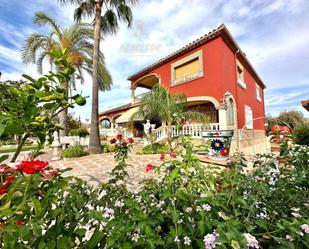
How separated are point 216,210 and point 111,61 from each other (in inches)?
850

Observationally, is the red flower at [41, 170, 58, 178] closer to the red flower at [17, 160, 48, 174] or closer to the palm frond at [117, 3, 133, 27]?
the red flower at [17, 160, 48, 174]

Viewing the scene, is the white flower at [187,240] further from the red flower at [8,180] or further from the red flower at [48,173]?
the red flower at [8,180]

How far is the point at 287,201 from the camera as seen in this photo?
1834 millimetres

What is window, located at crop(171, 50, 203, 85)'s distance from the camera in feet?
49.6

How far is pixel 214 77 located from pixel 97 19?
1012cm

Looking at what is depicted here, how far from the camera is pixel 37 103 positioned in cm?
133

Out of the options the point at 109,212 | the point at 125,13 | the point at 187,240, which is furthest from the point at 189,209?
the point at 125,13

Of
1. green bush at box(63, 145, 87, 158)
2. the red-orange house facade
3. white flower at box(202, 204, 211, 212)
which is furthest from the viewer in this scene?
the red-orange house facade

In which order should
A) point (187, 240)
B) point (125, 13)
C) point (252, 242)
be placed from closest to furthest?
point (252, 242)
point (187, 240)
point (125, 13)

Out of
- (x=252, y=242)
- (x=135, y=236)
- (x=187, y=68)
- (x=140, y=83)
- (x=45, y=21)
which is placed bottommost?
(x=135, y=236)

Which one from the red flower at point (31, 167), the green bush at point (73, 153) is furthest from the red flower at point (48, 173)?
the green bush at point (73, 153)

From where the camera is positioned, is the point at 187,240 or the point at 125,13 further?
the point at 125,13

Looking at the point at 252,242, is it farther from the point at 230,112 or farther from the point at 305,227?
the point at 230,112

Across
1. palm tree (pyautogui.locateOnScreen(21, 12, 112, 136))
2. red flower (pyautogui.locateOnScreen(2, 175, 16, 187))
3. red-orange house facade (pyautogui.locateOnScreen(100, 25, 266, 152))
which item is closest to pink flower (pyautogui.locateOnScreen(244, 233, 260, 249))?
red flower (pyautogui.locateOnScreen(2, 175, 16, 187))
